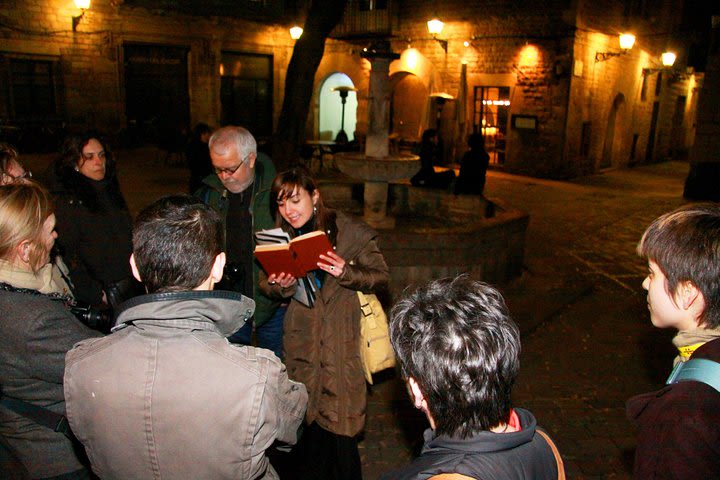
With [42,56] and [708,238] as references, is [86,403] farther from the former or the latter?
[42,56]

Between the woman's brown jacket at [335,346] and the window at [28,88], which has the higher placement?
the window at [28,88]

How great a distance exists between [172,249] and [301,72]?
9459mm

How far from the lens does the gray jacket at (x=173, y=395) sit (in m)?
1.57

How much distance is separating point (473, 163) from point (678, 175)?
13808mm

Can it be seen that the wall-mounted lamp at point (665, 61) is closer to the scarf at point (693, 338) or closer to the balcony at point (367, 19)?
the balcony at point (367, 19)

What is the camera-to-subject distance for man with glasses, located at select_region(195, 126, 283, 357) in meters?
3.39

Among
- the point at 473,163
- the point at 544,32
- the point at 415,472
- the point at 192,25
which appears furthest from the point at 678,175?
the point at 415,472

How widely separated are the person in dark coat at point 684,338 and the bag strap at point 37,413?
199 centimetres

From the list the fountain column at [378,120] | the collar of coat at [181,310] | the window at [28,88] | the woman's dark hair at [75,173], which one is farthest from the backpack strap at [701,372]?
the window at [28,88]

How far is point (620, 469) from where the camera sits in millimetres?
3555

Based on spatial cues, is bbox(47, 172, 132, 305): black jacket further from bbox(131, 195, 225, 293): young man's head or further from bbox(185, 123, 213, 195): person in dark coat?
bbox(185, 123, 213, 195): person in dark coat

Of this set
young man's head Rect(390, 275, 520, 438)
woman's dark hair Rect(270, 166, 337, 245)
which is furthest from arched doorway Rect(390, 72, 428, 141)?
young man's head Rect(390, 275, 520, 438)

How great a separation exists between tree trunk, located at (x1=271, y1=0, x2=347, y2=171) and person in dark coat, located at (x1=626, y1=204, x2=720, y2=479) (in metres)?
9.04

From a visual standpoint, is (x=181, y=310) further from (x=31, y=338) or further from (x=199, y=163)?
(x=199, y=163)
